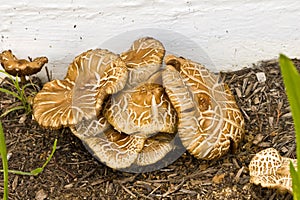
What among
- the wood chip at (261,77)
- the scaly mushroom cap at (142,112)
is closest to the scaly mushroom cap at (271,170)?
the scaly mushroom cap at (142,112)

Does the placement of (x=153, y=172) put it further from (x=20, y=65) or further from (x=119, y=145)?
(x=20, y=65)

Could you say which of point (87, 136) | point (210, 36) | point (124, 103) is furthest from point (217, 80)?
point (87, 136)

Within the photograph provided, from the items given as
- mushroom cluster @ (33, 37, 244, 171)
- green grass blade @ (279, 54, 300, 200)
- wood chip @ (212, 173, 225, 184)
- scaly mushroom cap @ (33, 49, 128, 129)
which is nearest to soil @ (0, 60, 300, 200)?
wood chip @ (212, 173, 225, 184)

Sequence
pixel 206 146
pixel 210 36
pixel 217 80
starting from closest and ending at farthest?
pixel 206 146, pixel 217 80, pixel 210 36

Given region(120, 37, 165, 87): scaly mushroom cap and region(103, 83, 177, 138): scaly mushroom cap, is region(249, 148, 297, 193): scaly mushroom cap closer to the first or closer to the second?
region(103, 83, 177, 138): scaly mushroom cap

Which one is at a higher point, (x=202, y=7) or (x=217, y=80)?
(x=202, y=7)

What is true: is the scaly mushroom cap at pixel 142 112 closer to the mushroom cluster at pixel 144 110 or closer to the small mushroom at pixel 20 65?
the mushroom cluster at pixel 144 110

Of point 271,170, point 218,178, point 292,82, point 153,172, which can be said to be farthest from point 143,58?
point 292,82

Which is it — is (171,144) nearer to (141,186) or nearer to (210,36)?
(141,186)

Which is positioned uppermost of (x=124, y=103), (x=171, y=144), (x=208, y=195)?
(x=124, y=103)
